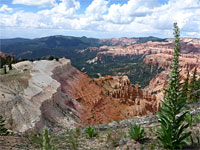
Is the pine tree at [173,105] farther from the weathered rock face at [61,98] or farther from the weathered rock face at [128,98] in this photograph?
Answer: the weathered rock face at [128,98]

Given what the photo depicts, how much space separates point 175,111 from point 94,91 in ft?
142

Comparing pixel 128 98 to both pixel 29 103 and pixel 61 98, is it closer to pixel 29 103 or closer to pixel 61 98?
pixel 61 98

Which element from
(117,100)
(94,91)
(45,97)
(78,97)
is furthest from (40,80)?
(117,100)

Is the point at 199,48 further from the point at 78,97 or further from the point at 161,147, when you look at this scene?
the point at 161,147

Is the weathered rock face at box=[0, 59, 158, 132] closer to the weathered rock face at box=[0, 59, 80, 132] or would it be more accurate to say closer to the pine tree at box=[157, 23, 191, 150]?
the weathered rock face at box=[0, 59, 80, 132]

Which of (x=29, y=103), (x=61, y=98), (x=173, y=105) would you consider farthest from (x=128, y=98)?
(x=173, y=105)

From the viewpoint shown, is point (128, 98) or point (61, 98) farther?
point (128, 98)

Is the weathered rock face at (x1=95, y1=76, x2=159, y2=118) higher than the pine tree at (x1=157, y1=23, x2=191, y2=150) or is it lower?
lower

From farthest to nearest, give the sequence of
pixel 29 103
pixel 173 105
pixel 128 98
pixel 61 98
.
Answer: pixel 128 98, pixel 61 98, pixel 29 103, pixel 173 105

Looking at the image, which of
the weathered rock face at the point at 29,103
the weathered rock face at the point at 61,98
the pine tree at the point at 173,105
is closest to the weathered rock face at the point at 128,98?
the weathered rock face at the point at 61,98

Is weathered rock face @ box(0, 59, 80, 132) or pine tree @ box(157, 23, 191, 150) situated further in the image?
weathered rock face @ box(0, 59, 80, 132)

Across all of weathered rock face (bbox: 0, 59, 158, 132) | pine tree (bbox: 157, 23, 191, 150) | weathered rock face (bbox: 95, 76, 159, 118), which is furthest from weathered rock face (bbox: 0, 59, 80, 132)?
weathered rock face (bbox: 95, 76, 159, 118)

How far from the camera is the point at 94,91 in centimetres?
4869

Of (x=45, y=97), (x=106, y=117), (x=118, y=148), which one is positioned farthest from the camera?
(x=106, y=117)
